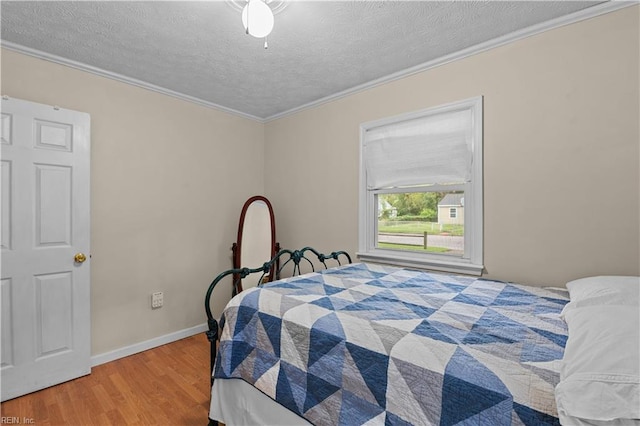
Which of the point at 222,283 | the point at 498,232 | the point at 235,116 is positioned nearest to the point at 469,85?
the point at 498,232

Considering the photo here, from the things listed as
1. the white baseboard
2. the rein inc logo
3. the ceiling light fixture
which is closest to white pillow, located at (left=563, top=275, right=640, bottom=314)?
the ceiling light fixture

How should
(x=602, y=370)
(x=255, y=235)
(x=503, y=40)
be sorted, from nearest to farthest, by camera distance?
(x=602, y=370), (x=503, y=40), (x=255, y=235)

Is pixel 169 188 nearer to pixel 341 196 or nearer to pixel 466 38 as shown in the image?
pixel 341 196

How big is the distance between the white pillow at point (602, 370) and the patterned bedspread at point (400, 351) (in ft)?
0.24

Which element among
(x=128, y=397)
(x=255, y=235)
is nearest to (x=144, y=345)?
(x=128, y=397)

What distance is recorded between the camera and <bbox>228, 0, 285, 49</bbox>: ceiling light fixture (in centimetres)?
168

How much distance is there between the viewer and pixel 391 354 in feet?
3.75

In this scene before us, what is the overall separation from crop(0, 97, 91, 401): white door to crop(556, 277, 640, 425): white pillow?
2979mm

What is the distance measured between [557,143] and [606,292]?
104 cm

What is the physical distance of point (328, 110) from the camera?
325 cm

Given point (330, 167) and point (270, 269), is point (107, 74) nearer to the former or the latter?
point (330, 167)

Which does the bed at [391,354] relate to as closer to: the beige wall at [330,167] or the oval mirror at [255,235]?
the beige wall at [330,167]

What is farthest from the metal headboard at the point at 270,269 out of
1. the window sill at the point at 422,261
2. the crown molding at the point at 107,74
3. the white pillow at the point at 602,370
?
the crown molding at the point at 107,74

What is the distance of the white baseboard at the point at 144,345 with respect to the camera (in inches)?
104
